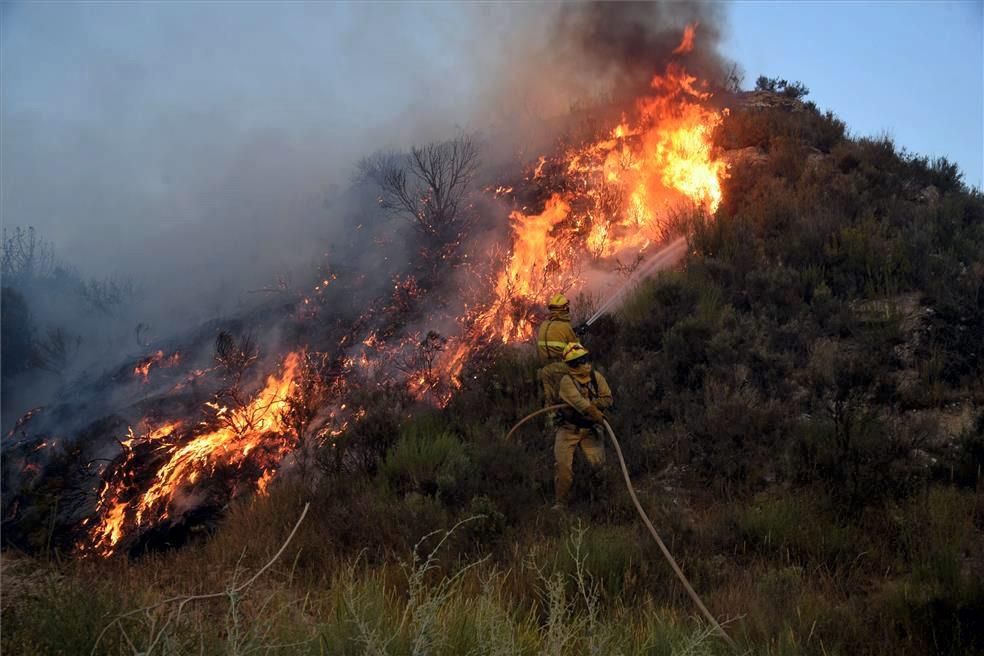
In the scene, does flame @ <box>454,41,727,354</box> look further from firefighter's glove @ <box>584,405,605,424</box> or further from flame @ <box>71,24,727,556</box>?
firefighter's glove @ <box>584,405,605,424</box>

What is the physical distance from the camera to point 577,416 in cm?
741

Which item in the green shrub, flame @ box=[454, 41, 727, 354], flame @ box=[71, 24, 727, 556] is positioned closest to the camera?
the green shrub

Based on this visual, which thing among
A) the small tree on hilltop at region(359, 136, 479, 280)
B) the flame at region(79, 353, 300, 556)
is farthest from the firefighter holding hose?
the small tree on hilltop at region(359, 136, 479, 280)

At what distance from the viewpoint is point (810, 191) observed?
40.8 feet

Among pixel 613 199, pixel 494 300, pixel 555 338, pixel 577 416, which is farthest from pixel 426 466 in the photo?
pixel 613 199

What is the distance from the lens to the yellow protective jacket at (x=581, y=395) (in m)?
7.22

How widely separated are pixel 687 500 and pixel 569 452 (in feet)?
4.06

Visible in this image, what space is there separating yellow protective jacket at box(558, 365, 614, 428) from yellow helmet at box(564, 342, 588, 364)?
181 millimetres

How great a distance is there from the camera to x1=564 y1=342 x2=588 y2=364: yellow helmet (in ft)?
23.8

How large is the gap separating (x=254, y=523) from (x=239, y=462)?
249 cm

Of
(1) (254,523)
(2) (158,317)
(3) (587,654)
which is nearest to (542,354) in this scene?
(1) (254,523)

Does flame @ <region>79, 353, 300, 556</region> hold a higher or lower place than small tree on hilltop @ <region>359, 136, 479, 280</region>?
lower

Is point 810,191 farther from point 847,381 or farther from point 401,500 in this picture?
point 401,500

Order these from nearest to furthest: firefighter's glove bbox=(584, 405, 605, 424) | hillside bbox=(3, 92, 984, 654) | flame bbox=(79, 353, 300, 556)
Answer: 1. hillside bbox=(3, 92, 984, 654)
2. firefighter's glove bbox=(584, 405, 605, 424)
3. flame bbox=(79, 353, 300, 556)
